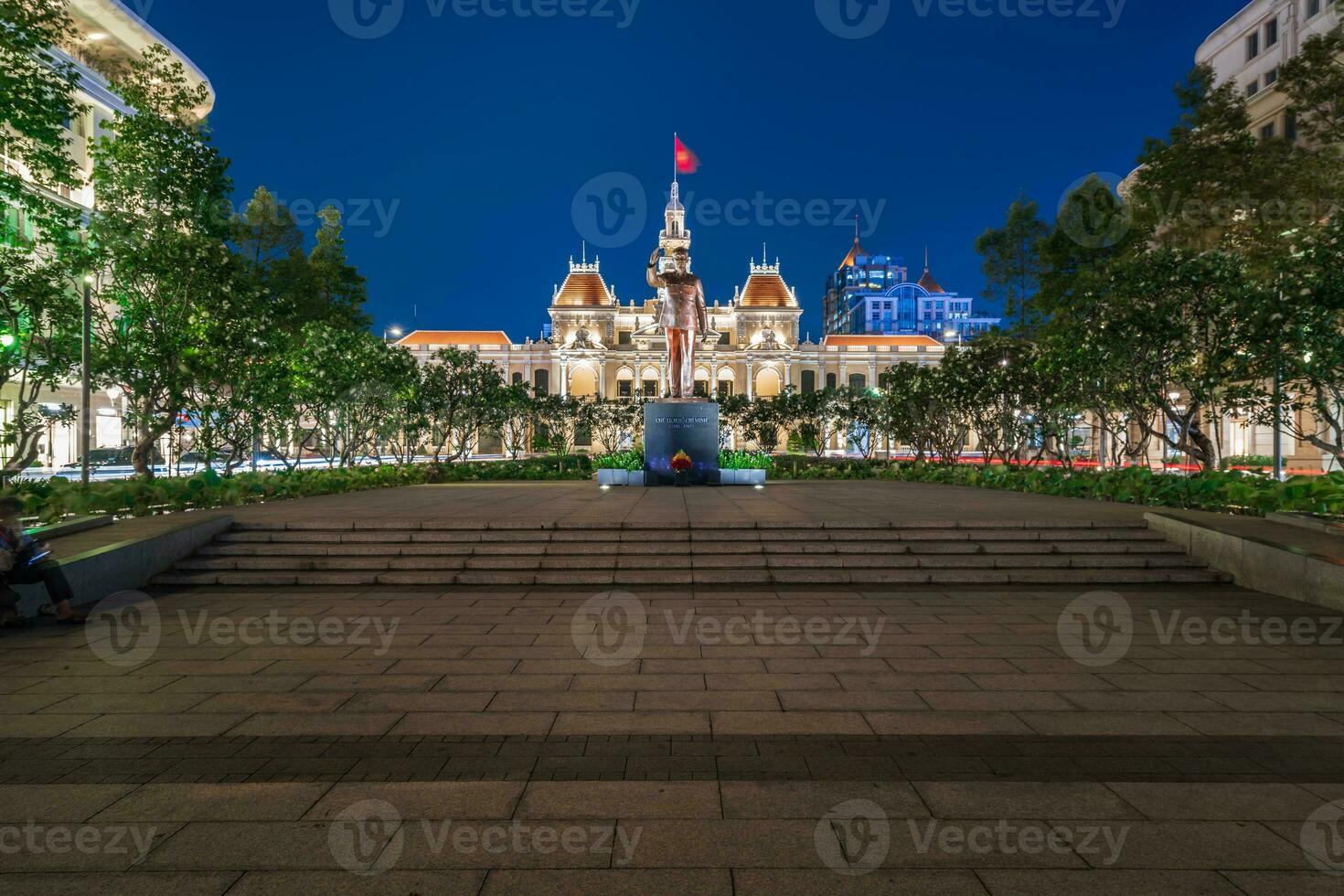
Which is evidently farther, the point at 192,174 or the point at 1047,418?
the point at 1047,418

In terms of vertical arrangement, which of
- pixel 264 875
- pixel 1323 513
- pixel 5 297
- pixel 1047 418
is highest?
pixel 5 297

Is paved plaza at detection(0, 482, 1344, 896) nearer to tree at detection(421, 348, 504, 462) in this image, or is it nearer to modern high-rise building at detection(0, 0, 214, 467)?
tree at detection(421, 348, 504, 462)

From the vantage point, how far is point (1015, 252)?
123 ft

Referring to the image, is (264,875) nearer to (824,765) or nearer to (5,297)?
(824,765)

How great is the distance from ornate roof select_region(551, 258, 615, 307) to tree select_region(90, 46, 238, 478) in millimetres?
67853

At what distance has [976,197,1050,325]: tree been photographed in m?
36.8

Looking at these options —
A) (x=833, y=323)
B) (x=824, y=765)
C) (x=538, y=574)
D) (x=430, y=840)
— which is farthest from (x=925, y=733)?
(x=833, y=323)

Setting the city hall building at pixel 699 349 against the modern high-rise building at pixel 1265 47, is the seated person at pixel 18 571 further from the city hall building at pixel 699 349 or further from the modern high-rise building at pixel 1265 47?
the city hall building at pixel 699 349

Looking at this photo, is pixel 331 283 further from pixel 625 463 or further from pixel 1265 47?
pixel 1265 47

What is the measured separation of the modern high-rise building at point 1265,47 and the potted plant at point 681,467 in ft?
101

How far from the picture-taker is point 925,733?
15.3 feet

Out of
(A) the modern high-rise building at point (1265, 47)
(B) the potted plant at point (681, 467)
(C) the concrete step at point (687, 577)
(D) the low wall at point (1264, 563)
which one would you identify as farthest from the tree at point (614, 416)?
(D) the low wall at point (1264, 563)

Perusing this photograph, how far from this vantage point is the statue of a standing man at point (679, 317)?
64.4 ft

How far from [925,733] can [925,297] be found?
153 m
